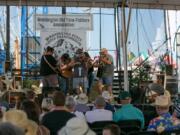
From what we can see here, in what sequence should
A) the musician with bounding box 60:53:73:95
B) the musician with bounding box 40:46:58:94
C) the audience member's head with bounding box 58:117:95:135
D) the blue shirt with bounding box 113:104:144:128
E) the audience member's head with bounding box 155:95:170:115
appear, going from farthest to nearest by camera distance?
the musician with bounding box 60:53:73:95 → the musician with bounding box 40:46:58:94 → the blue shirt with bounding box 113:104:144:128 → the audience member's head with bounding box 155:95:170:115 → the audience member's head with bounding box 58:117:95:135

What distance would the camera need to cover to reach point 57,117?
19.2 ft

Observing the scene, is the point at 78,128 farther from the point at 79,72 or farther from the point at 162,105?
the point at 79,72

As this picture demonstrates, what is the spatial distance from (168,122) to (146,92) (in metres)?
6.29

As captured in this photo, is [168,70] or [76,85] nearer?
[76,85]

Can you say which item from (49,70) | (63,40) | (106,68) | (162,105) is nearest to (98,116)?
(162,105)

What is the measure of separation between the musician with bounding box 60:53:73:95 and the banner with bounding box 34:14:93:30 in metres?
0.80

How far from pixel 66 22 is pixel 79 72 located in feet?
4.42

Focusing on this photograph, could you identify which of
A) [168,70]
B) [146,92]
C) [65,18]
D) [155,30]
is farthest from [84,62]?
[155,30]

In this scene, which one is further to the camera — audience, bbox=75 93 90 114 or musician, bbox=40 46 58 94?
musician, bbox=40 46 58 94

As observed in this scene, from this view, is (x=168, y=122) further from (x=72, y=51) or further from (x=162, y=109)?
(x=72, y=51)

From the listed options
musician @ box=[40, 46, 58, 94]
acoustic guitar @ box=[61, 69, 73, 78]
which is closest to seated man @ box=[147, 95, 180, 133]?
musician @ box=[40, 46, 58, 94]

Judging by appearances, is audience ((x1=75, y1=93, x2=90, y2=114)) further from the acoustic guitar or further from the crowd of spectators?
the acoustic guitar

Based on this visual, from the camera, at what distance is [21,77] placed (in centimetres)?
1523

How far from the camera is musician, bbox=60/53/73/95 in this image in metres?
13.3
